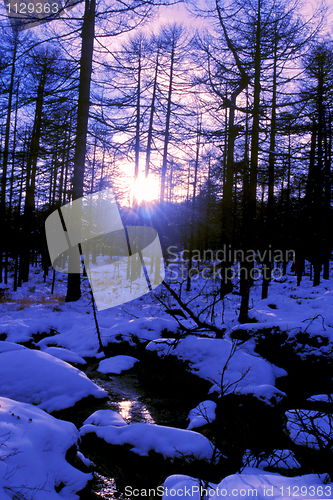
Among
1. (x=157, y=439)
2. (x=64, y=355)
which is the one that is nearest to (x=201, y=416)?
(x=157, y=439)

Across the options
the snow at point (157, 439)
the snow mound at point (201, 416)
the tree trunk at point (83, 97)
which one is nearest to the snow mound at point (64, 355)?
the snow at point (157, 439)

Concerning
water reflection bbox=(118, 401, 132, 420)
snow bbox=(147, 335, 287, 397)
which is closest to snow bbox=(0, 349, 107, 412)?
water reflection bbox=(118, 401, 132, 420)

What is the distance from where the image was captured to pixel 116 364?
6609mm

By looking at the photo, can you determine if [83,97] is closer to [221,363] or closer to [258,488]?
[221,363]

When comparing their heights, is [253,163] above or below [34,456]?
above

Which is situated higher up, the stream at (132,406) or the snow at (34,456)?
the snow at (34,456)

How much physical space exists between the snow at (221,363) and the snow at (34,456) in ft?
8.59

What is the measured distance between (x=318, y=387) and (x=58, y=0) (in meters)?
13.2

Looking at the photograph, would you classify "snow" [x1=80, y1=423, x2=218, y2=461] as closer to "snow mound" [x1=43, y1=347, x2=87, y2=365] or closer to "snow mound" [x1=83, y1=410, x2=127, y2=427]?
"snow mound" [x1=83, y1=410, x2=127, y2=427]

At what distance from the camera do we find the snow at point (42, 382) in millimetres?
4254

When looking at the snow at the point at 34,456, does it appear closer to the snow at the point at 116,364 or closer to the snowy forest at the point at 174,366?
the snowy forest at the point at 174,366

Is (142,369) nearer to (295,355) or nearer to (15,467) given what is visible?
(295,355)

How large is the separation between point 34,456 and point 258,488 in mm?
2041

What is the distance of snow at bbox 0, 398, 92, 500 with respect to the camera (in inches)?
86.2
